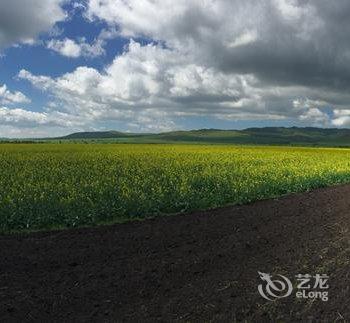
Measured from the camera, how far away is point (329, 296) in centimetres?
975

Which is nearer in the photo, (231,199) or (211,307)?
(211,307)

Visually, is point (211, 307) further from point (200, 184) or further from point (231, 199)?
point (200, 184)

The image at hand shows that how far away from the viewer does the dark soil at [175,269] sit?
972 centimetres

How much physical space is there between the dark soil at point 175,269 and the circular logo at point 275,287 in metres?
0.15

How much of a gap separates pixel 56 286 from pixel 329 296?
5.80m

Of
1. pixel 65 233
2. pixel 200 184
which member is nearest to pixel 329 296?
pixel 65 233

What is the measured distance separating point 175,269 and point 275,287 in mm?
2612
